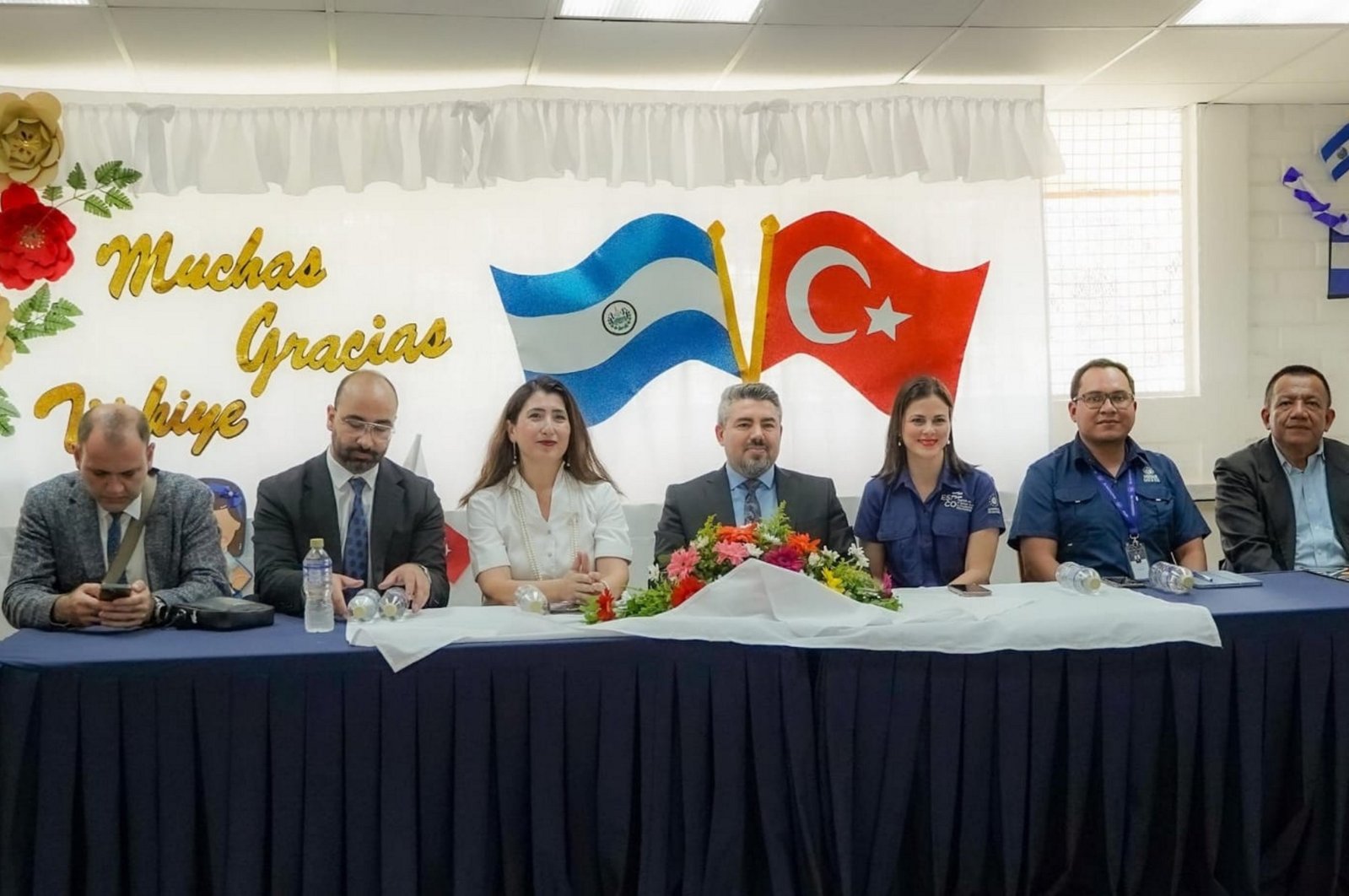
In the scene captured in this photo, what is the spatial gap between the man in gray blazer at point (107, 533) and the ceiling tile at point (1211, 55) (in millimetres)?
3330

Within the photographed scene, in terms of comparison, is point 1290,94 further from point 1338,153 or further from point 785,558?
point 785,558

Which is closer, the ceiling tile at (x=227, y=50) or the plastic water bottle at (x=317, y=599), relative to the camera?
the plastic water bottle at (x=317, y=599)

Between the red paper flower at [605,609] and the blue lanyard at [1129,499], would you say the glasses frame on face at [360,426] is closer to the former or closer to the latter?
the red paper flower at [605,609]

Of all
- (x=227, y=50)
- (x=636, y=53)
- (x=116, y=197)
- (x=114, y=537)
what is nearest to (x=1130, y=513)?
(x=636, y=53)

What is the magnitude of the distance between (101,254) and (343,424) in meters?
1.62

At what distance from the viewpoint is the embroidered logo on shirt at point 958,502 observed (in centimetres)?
342

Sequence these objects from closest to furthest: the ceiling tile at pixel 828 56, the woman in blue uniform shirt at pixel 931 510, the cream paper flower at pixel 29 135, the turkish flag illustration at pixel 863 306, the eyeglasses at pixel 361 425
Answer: the eyeglasses at pixel 361 425, the woman in blue uniform shirt at pixel 931 510, the ceiling tile at pixel 828 56, the cream paper flower at pixel 29 135, the turkish flag illustration at pixel 863 306

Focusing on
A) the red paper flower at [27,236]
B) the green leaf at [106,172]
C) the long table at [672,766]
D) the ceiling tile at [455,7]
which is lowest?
the long table at [672,766]

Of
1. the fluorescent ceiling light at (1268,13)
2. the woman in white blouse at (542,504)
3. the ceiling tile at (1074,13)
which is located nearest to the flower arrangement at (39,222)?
the woman in white blouse at (542,504)

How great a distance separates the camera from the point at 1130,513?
11.0 feet

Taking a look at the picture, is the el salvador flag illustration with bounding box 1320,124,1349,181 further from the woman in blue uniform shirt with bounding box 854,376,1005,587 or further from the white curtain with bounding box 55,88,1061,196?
the woman in blue uniform shirt with bounding box 854,376,1005,587

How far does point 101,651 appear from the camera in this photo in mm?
2301

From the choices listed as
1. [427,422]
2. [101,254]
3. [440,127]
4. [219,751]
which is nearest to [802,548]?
[219,751]

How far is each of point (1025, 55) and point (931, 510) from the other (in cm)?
171
